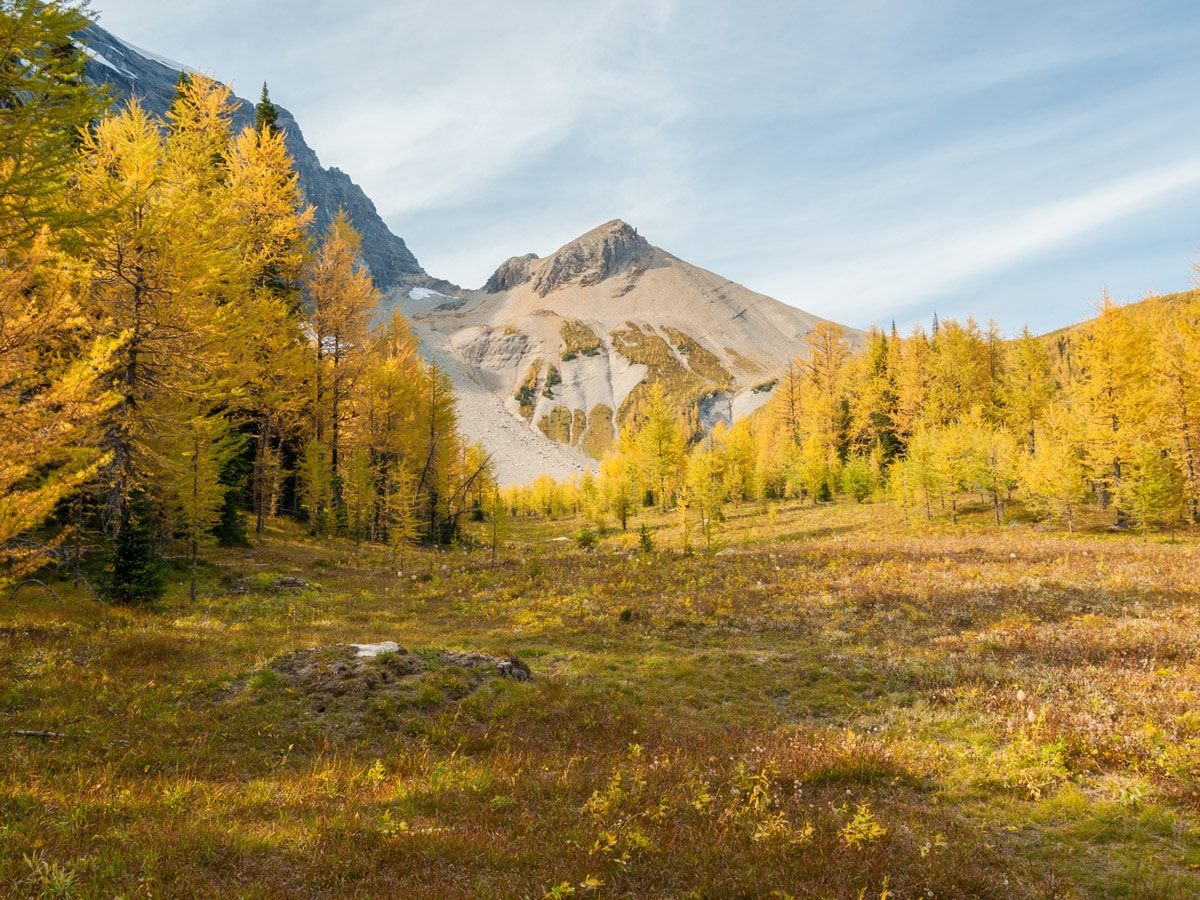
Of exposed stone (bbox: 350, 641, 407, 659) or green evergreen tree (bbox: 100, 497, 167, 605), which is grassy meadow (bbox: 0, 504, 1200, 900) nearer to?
exposed stone (bbox: 350, 641, 407, 659)

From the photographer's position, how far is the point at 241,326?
18.7 meters

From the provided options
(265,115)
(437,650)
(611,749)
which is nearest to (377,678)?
(437,650)

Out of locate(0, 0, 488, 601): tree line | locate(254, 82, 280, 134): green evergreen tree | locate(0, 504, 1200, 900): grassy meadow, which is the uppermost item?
locate(254, 82, 280, 134): green evergreen tree

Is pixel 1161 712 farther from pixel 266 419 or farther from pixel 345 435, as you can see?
pixel 345 435

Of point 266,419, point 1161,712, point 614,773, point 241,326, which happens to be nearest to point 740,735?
point 614,773

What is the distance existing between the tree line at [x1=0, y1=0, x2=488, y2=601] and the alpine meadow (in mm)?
133

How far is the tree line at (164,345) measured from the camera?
876 cm

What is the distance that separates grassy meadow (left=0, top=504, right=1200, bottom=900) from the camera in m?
4.47

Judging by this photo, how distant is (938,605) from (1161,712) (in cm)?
846

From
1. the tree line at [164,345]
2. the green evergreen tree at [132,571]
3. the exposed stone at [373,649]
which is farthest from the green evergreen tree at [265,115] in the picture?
the exposed stone at [373,649]

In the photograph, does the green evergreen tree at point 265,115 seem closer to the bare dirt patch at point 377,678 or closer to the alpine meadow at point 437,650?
the alpine meadow at point 437,650

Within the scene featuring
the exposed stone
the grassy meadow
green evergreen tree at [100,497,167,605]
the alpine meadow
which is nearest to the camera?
the grassy meadow

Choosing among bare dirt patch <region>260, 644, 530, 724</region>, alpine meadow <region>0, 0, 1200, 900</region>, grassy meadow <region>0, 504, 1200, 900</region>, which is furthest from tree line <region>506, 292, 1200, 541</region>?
bare dirt patch <region>260, 644, 530, 724</region>

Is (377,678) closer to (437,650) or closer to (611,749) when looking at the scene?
(437,650)
